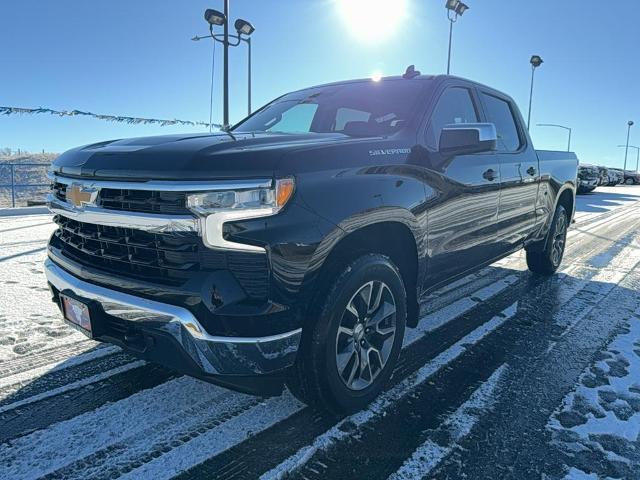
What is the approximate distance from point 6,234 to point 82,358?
211 inches

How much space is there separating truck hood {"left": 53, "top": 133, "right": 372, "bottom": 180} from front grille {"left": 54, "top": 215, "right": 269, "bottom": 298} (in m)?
0.26

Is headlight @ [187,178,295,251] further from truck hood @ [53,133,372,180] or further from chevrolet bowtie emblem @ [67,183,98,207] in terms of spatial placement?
chevrolet bowtie emblem @ [67,183,98,207]

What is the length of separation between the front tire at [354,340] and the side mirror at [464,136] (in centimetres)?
93

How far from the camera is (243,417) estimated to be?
2.49 m

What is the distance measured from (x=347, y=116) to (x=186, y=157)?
1.64m

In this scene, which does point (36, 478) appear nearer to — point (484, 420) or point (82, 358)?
point (82, 358)

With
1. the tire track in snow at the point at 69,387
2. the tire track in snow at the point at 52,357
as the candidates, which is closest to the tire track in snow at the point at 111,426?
the tire track in snow at the point at 69,387

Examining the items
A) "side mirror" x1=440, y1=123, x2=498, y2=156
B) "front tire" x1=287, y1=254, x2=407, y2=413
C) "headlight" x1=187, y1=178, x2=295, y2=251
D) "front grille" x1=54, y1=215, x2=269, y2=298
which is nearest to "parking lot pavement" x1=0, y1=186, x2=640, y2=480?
"front tire" x1=287, y1=254, x2=407, y2=413

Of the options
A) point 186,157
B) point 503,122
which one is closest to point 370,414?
point 186,157

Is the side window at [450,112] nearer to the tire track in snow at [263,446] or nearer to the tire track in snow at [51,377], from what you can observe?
the tire track in snow at [263,446]

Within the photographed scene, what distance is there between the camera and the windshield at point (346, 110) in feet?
10.2

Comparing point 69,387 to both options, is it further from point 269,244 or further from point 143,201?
point 269,244

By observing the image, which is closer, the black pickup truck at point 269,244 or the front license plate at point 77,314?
the black pickup truck at point 269,244

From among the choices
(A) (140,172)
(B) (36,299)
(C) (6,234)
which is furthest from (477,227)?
(C) (6,234)
